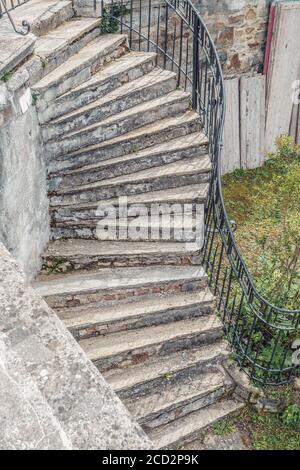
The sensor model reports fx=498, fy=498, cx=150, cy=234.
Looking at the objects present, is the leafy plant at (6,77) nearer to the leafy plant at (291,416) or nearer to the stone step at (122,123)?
the stone step at (122,123)

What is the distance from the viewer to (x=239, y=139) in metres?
7.87

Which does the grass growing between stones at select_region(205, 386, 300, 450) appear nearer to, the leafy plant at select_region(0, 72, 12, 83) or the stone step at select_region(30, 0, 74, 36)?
the leafy plant at select_region(0, 72, 12, 83)

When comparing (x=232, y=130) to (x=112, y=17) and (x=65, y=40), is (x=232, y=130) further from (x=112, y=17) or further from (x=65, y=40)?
(x=65, y=40)

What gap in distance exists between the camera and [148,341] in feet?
15.5

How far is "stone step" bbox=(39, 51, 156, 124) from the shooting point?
4883 mm

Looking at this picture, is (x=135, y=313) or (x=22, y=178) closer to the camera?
(x=22, y=178)

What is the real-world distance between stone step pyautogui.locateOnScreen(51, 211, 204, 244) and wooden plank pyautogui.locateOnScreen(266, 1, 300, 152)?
3.63 metres

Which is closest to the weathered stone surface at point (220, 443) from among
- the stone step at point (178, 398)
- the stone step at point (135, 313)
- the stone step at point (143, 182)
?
the stone step at point (178, 398)

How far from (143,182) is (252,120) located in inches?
132

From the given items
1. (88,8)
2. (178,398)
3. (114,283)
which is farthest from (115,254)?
(88,8)

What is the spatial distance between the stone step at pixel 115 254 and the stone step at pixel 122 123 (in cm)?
97

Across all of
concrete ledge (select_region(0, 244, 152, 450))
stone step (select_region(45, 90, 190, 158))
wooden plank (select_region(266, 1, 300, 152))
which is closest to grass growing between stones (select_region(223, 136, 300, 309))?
wooden plank (select_region(266, 1, 300, 152))

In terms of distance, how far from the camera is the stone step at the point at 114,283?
4.79 meters
